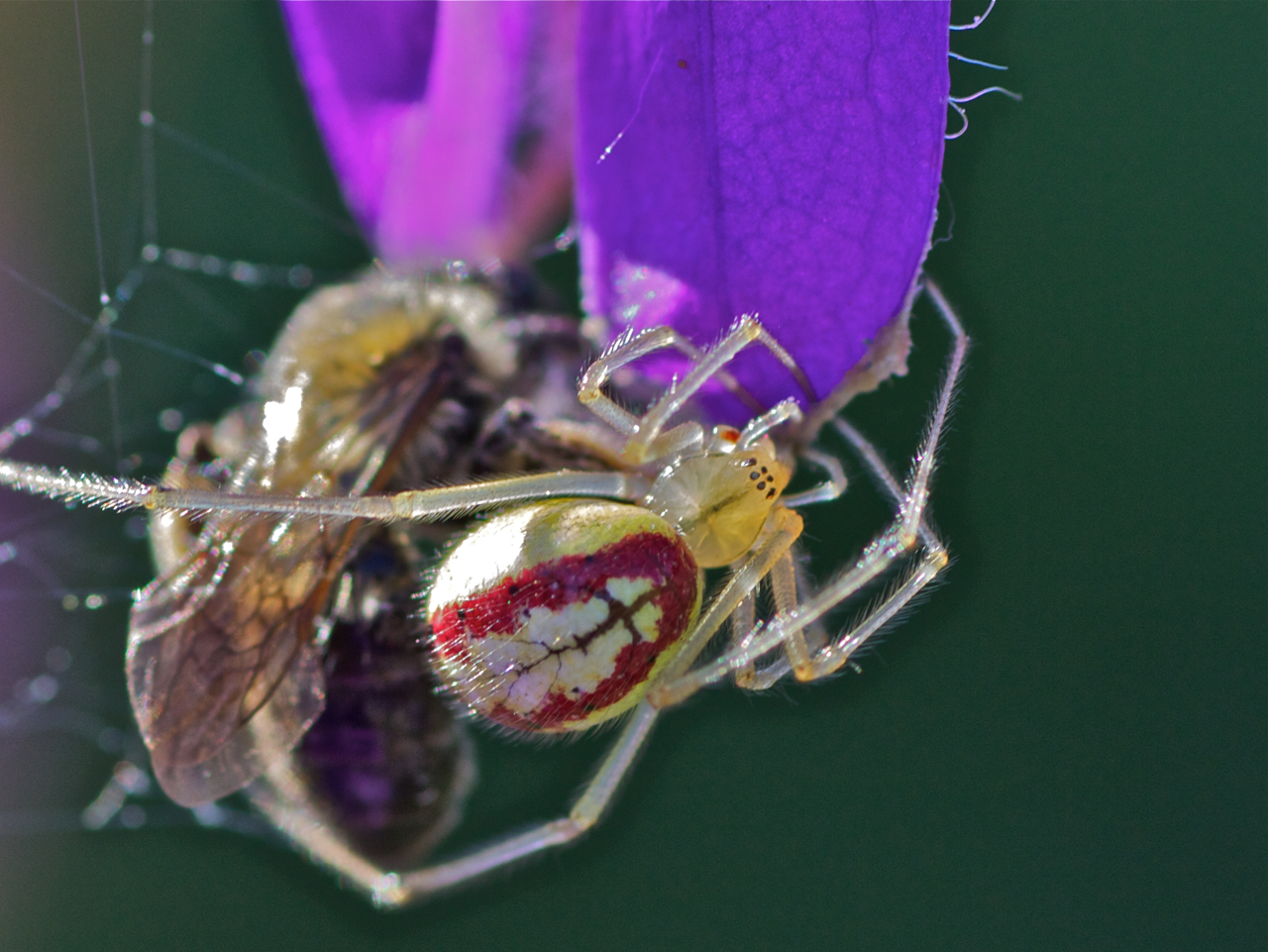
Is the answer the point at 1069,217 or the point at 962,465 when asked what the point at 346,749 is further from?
the point at 1069,217

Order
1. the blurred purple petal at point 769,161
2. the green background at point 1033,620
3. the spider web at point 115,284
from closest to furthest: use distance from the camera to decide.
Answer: the blurred purple petal at point 769,161 → the green background at point 1033,620 → the spider web at point 115,284

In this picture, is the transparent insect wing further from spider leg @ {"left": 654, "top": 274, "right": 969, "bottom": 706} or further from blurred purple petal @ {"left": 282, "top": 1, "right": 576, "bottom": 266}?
blurred purple petal @ {"left": 282, "top": 1, "right": 576, "bottom": 266}

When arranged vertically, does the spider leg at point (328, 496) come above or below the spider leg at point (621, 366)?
below

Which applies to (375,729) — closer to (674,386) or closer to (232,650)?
(232,650)

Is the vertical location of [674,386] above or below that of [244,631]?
above

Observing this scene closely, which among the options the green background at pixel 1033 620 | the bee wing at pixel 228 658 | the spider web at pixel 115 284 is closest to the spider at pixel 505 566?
the bee wing at pixel 228 658

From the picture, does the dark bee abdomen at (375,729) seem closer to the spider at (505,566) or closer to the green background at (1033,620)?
the spider at (505,566)

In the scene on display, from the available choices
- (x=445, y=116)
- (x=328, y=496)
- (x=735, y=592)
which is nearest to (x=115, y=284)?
(x=445, y=116)
